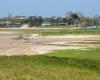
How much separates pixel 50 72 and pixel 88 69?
260 cm

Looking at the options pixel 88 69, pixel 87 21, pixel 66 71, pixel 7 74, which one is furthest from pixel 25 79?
pixel 87 21

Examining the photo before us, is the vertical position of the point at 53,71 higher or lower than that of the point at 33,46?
higher

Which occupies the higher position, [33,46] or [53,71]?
[53,71]

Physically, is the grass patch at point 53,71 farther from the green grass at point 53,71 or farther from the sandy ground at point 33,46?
the sandy ground at point 33,46

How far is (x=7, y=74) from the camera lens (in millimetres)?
15211

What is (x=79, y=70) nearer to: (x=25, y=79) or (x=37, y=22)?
(x=25, y=79)

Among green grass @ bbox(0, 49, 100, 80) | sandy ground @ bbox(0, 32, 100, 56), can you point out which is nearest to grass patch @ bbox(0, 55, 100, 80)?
green grass @ bbox(0, 49, 100, 80)

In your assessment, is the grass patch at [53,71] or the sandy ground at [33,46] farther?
the sandy ground at [33,46]

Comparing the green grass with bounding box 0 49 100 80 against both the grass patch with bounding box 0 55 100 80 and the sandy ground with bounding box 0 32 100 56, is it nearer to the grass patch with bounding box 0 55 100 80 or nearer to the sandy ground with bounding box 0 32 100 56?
the grass patch with bounding box 0 55 100 80

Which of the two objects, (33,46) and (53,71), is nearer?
(53,71)

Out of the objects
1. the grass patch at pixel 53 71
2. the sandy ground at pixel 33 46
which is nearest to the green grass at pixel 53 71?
the grass patch at pixel 53 71

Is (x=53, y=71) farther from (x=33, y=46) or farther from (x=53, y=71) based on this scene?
(x=33, y=46)

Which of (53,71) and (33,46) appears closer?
(53,71)


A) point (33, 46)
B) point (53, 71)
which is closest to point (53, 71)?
point (53, 71)
